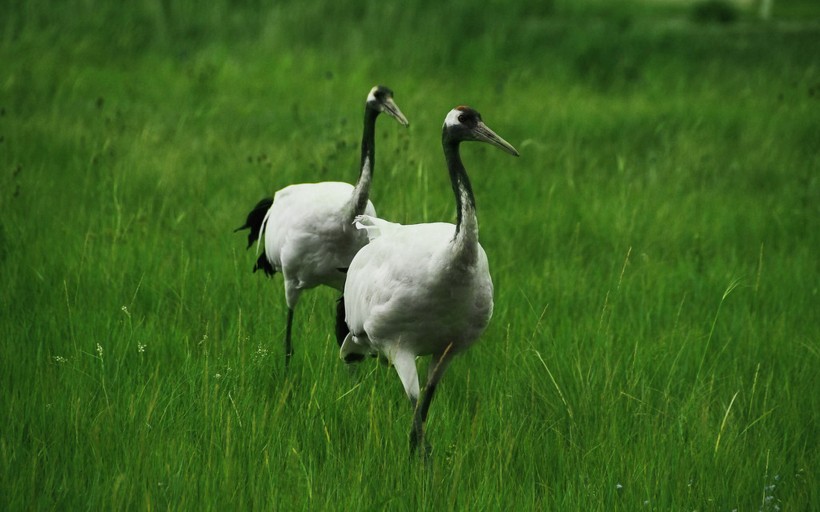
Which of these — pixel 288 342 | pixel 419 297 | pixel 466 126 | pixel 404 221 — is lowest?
pixel 288 342

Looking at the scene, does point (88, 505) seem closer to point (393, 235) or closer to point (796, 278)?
point (393, 235)

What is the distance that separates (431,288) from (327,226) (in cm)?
119

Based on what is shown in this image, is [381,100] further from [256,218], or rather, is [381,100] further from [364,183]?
[256,218]

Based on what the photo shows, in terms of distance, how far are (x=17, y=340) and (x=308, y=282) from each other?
125 cm

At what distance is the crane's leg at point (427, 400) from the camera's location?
366cm

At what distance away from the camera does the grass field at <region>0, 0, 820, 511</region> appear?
3.39 metres

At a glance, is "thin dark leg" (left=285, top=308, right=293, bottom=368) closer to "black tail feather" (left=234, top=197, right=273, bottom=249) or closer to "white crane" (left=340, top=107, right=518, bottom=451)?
"white crane" (left=340, top=107, right=518, bottom=451)

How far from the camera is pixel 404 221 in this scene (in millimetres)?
5934

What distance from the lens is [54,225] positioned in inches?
227

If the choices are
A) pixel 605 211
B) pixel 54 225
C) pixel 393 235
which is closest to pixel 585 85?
pixel 605 211

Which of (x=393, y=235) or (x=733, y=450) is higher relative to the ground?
(x=393, y=235)

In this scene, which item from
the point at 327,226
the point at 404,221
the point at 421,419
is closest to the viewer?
the point at 421,419

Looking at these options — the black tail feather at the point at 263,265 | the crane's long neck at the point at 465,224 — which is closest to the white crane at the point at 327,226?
the black tail feather at the point at 263,265

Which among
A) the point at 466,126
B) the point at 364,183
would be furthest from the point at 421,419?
the point at 364,183
